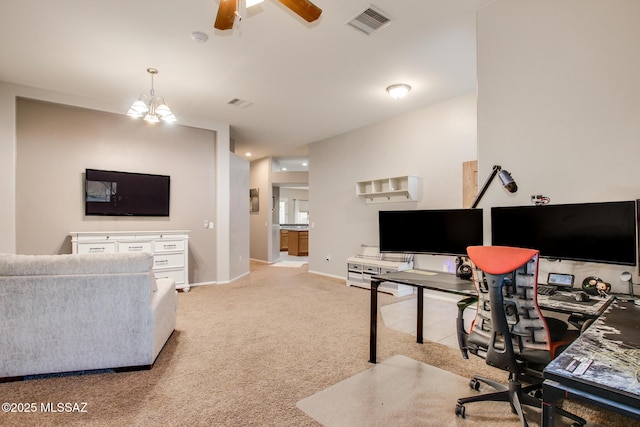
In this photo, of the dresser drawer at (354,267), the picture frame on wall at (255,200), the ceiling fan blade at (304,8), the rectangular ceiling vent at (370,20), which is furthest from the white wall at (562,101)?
the picture frame on wall at (255,200)

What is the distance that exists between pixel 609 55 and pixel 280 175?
736 centimetres

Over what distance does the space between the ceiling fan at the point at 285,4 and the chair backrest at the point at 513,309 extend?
6.20ft

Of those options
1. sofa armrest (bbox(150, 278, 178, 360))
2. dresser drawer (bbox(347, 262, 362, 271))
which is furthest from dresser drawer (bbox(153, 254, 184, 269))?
dresser drawer (bbox(347, 262, 362, 271))

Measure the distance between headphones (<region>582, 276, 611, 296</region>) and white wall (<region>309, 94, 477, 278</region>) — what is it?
250cm

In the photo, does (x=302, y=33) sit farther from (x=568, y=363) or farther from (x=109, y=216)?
(x=109, y=216)

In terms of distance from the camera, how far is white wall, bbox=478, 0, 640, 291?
2049 millimetres

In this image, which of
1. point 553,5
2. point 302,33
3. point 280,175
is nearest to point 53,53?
point 302,33

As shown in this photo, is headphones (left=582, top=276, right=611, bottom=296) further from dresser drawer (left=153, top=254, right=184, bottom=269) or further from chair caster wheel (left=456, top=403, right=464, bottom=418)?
dresser drawer (left=153, top=254, right=184, bottom=269)

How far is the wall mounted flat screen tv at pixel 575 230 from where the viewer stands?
1.91 metres

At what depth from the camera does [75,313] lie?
2305mm

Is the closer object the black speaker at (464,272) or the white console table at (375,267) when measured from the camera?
the black speaker at (464,272)

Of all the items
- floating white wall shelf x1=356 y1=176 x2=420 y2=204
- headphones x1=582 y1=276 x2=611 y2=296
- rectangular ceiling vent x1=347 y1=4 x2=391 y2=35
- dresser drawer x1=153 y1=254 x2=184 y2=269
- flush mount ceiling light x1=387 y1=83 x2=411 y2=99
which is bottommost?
dresser drawer x1=153 y1=254 x2=184 y2=269

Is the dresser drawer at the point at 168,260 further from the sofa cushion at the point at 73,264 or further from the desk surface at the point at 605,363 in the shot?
the desk surface at the point at 605,363

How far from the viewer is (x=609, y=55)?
6.89ft
